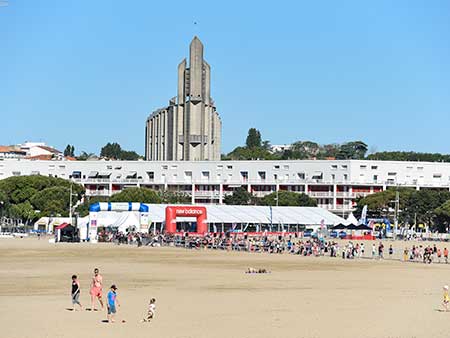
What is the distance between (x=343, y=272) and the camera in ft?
159

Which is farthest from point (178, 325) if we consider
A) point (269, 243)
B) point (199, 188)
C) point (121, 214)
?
point (199, 188)

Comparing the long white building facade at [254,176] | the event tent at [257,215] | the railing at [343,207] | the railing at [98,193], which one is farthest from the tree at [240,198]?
the event tent at [257,215]

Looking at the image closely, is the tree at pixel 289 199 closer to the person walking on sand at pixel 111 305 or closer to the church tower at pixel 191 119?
the church tower at pixel 191 119

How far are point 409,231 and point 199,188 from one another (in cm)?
3626

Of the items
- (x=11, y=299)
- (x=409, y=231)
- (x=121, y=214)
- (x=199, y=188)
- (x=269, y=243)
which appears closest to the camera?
(x=11, y=299)

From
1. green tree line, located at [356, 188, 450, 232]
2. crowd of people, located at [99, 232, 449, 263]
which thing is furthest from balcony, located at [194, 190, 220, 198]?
crowd of people, located at [99, 232, 449, 263]

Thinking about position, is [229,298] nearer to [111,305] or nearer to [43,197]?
[111,305]

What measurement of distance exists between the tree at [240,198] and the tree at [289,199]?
2.00 meters

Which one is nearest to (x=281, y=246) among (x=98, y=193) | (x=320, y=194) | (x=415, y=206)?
(x=415, y=206)

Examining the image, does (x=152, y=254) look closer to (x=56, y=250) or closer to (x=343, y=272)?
(x=56, y=250)

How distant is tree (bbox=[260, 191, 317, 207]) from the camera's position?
126m

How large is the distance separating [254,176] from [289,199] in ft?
46.8

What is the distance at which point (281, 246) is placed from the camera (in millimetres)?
74375

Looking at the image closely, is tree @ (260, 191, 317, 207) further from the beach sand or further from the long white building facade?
the beach sand
